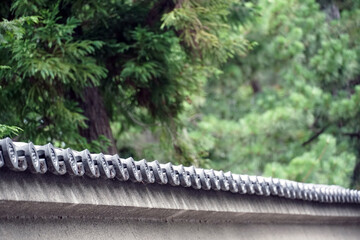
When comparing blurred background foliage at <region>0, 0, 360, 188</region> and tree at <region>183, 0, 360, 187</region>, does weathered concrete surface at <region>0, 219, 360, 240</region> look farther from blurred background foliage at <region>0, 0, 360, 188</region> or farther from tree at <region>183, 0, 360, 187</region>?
tree at <region>183, 0, 360, 187</region>

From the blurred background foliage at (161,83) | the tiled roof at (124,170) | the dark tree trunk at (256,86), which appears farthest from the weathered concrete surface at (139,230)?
the dark tree trunk at (256,86)

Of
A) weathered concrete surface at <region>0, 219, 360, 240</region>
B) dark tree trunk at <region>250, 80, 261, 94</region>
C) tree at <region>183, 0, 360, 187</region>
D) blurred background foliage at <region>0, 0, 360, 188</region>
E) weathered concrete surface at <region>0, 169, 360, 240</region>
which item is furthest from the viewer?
dark tree trunk at <region>250, 80, 261, 94</region>

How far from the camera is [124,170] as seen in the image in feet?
14.5

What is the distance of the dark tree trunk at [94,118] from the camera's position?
31.1 feet

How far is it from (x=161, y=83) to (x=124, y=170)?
5208 mm

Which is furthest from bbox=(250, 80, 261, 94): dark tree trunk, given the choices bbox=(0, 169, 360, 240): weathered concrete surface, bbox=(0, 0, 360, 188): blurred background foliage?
bbox=(0, 169, 360, 240): weathered concrete surface

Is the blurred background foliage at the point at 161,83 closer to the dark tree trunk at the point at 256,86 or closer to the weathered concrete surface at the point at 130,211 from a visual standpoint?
the weathered concrete surface at the point at 130,211

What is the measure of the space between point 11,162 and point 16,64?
177 inches

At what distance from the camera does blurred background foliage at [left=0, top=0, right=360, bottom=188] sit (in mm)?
8172

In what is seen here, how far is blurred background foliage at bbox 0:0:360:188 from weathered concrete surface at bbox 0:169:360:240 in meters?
1.96

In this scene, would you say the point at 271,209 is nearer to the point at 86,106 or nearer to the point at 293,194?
the point at 293,194

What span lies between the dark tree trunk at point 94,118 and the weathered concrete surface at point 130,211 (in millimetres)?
3198

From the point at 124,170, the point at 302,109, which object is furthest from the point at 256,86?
the point at 124,170

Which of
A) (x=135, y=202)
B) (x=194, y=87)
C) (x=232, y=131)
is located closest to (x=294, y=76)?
(x=232, y=131)
